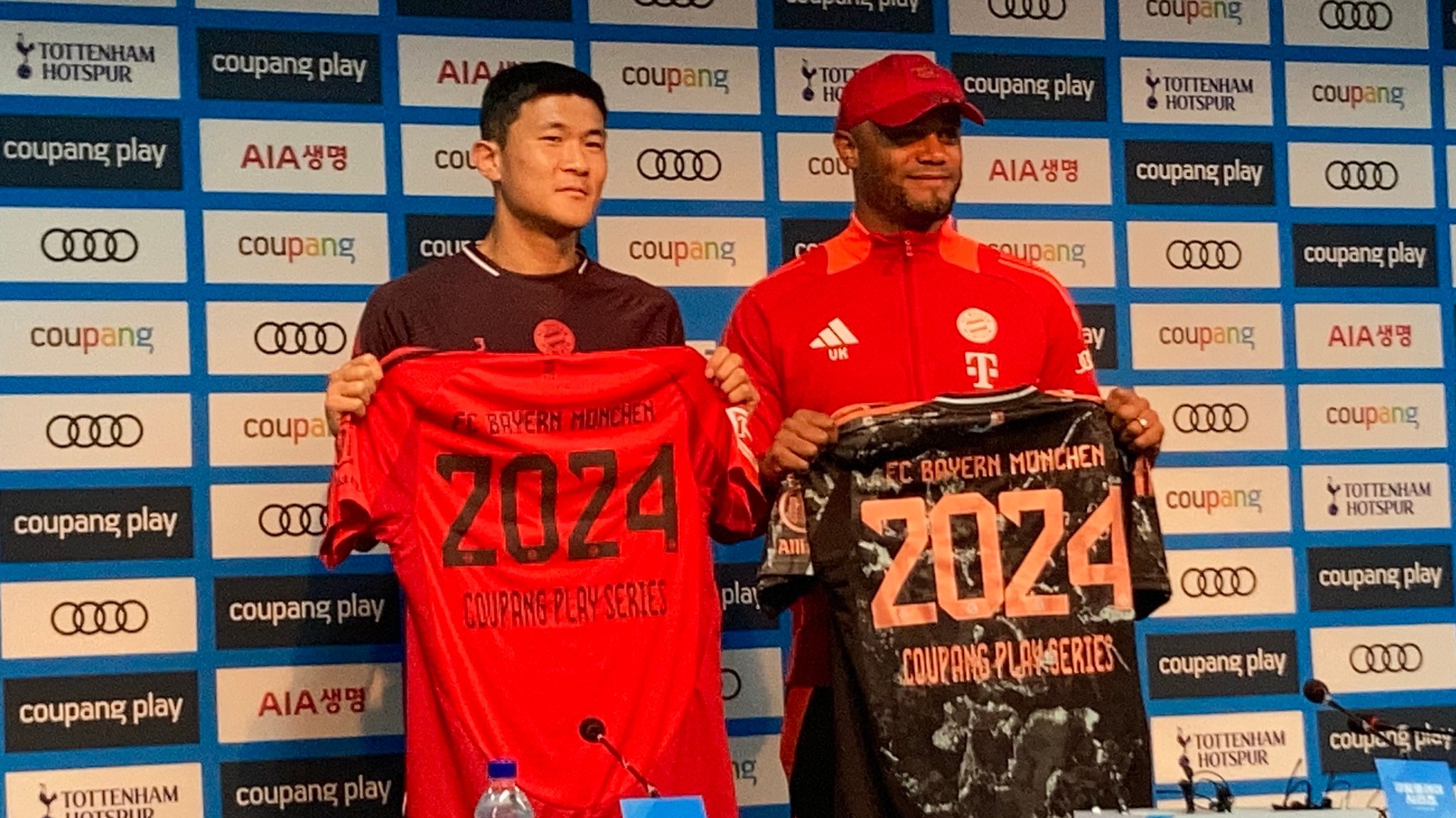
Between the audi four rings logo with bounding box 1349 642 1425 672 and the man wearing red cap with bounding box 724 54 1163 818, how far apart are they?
4.98 feet

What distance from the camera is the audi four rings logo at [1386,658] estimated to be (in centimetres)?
502

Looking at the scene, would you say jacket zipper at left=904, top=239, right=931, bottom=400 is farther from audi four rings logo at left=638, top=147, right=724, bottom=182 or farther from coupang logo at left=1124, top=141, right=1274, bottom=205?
coupang logo at left=1124, top=141, right=1274, bottom=205

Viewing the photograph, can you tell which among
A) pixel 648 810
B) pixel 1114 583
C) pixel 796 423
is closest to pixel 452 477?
pixel 796 423

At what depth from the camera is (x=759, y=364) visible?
3.94m

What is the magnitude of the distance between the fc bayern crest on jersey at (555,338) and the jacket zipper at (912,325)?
0.67 metres

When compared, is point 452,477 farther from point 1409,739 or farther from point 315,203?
point 1409,739

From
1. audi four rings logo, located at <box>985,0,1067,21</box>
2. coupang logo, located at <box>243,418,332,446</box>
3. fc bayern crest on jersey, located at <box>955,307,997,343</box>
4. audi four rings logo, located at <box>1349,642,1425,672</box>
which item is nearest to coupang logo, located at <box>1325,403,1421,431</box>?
audi four rings logo, located at <box>1349,642,1425,672</box>

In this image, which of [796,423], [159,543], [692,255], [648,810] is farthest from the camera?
[692,255]

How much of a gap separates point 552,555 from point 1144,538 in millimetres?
1103

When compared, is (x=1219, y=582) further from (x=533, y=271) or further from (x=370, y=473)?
(x=370, y=473)

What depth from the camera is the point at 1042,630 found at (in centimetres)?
359

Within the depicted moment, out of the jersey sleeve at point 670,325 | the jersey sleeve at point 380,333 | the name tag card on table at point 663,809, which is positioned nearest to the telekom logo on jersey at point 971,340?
the jersey sleeve at point 670,325

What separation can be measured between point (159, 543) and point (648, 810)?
195cm

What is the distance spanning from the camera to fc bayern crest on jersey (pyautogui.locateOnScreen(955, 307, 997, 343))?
3.90m
